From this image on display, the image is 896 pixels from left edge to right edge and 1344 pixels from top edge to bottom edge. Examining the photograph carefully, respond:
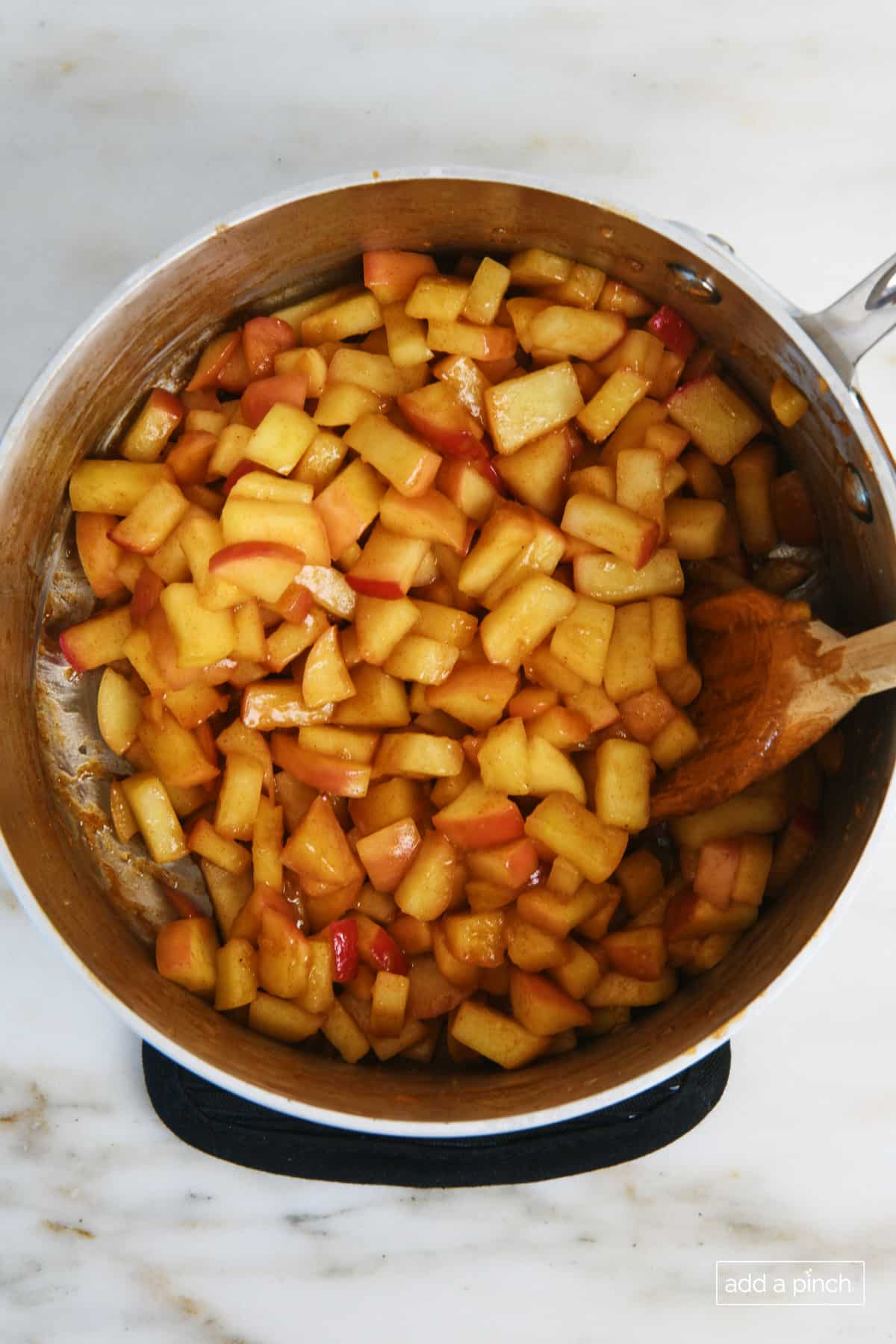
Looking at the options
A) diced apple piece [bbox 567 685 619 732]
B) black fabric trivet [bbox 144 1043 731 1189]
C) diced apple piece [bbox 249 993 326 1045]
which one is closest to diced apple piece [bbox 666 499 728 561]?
diced apple piece [bbox 567 685 619 732]

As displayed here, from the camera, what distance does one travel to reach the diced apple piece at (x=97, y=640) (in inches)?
63.2

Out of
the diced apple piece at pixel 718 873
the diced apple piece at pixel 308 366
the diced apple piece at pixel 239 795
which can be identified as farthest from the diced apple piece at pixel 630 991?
the diced apple piece at pixel 308 366

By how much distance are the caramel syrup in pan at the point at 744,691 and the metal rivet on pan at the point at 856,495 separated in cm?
14

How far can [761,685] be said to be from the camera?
4.76 ft

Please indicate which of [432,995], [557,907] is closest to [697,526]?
[557,907]

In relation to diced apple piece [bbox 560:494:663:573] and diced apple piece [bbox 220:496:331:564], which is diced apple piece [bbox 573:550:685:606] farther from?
diced apple piece [bbox 220:496:331:564]

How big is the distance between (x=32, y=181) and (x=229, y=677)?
0.90 metres

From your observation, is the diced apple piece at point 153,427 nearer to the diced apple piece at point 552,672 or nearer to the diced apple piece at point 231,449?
the diced apple piece at point 231,449

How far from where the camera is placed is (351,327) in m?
1.63

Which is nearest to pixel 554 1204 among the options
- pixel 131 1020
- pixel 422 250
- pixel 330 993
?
pixel 330 993

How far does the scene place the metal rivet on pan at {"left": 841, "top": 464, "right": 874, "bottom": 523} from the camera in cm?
140

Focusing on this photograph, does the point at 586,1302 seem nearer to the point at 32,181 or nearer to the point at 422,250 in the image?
the point at 422,250

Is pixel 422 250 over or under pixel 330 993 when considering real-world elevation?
over

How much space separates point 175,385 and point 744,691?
37.9 inches
